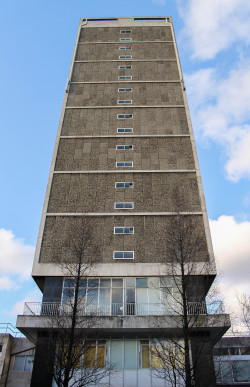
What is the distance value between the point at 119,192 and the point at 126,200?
982 millimetres

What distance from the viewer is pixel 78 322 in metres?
19.2

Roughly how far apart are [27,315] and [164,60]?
31239 mm

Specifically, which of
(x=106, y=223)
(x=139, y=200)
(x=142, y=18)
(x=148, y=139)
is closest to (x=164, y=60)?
(x=142, y=18)

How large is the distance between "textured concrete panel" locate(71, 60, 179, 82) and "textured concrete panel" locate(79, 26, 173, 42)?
5.33m

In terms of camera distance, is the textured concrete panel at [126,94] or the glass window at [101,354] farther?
the textured concrete panel at [126,94]

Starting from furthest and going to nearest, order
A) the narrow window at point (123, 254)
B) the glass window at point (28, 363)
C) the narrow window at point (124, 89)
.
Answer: the narrow window at point (124, 89)
the glass window at point (28, 363)
the narrow window at point (123, 254)

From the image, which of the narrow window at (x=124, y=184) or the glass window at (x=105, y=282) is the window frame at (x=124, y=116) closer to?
the narrow window at (x=124, y=184)

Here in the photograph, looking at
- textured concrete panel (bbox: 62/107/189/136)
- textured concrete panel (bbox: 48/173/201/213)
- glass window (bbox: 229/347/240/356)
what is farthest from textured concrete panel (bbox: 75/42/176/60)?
glass window (bbox: 229/347/240/356)

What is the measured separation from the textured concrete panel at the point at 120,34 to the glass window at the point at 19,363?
117 ft

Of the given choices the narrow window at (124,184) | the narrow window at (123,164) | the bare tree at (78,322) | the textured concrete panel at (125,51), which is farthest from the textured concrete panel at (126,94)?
the bare tree at (78,322)

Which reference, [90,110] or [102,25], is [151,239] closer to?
[90,110]

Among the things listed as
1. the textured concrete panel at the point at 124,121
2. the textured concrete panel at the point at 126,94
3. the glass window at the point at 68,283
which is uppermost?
the textured concrete panel at the point at 126,94

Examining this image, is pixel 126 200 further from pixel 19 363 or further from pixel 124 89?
pixel 19 363

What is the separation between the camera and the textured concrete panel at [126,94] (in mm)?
35656
